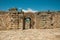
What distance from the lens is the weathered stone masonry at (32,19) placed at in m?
16.1

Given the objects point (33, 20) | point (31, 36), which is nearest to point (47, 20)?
point (33, 20)

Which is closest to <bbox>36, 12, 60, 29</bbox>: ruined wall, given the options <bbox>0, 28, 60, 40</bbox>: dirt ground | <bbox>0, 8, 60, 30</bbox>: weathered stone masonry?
<bbox>0, 8, 60, 30</bbox>: weathered stone masonry

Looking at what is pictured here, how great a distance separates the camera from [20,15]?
16.1 metres

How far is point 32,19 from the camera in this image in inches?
663

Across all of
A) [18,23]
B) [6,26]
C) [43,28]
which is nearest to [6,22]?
[6,26]

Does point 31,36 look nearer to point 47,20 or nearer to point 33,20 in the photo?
point 33,20

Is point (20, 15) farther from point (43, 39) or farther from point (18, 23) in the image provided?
point (43, 39)

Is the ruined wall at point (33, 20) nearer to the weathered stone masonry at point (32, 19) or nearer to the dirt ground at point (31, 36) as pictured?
the weathered stone masonry at point (32, 19)

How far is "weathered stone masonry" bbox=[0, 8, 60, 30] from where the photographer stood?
52.9ft

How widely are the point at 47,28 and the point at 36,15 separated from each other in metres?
2.54

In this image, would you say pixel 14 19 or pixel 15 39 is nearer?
pixel 15 39

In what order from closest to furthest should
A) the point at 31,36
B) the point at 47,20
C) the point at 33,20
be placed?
→ 1. the point at 31,36
2. the point at 47,20
3. the point at 33,20

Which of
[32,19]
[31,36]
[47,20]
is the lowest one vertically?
[31,36]

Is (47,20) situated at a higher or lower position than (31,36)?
higher
